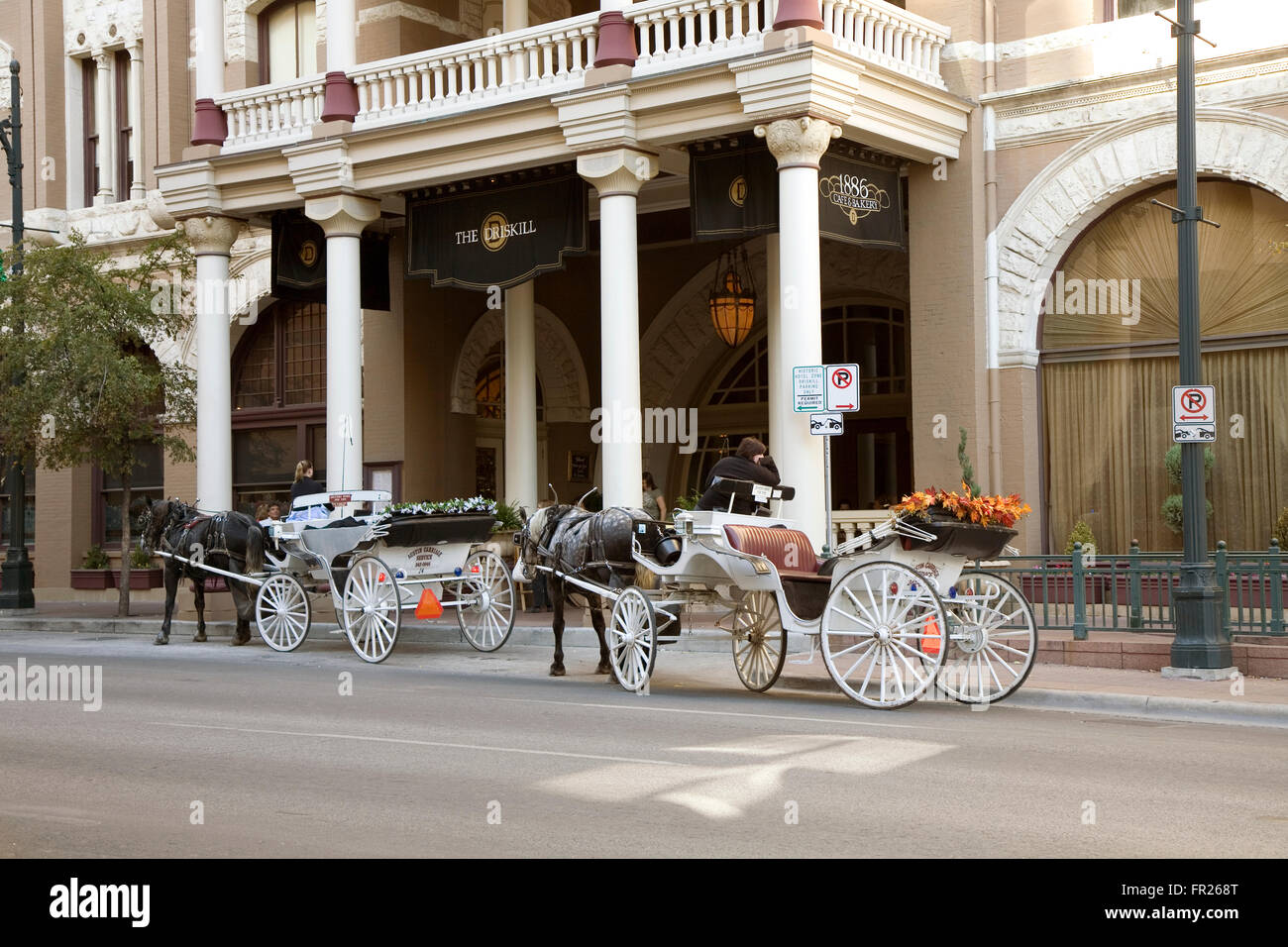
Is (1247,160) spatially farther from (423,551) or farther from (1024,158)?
(423,551)

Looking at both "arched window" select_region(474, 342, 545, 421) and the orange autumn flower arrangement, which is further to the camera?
"arched window" select_region(474, 342, 545, 421)

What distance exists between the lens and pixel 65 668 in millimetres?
16078

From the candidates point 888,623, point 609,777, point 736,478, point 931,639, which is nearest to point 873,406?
point 736,478

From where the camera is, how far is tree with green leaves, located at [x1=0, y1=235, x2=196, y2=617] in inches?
914

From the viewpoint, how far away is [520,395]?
23.6m

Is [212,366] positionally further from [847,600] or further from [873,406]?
[847,600]

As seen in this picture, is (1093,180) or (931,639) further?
(1093,180)

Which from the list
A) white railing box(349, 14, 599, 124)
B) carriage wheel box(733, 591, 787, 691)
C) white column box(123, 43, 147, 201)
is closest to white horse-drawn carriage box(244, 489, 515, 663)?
carriage wheel box(733, 591, 787, 691)

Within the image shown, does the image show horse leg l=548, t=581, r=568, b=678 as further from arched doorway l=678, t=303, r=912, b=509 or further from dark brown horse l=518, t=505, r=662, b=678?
arched doorway l=678, t=303, r=912, b=509

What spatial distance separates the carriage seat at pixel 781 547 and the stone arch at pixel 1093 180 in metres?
8.31

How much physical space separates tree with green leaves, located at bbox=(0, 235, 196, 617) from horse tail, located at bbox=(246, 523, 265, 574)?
194 inches

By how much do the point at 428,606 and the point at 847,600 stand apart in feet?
19.1
